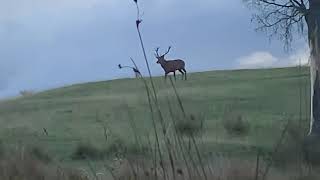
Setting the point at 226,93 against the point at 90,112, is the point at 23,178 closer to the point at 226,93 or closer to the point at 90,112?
the point at 90,112

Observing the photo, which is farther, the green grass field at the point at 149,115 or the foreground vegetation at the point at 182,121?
the green grass field at the point at 149,115

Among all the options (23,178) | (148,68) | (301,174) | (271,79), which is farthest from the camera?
(271,79)

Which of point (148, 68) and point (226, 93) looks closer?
point (148, 68)

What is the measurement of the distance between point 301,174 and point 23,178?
2309 mm

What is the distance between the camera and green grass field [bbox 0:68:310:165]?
15367 millimetres

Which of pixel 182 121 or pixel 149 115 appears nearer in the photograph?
pixel 182 121

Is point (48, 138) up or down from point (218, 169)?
down

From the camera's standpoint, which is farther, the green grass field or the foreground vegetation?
the green grass field

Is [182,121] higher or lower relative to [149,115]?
higher

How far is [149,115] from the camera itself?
55.0 ft

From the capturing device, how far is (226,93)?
101 ft

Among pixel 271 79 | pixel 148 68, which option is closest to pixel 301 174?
pixel 148 68

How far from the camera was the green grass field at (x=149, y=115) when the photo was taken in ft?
50.4

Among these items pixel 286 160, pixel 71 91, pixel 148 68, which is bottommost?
pixel 71 91
